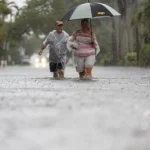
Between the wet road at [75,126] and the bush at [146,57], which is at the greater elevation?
the wet road at [75,126]

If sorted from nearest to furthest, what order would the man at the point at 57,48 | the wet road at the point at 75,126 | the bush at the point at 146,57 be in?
the wet road at the point at 75,126 < the man at the point at 57,48 < the bush at the point at 146,57

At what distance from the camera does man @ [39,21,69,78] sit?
16.7 m

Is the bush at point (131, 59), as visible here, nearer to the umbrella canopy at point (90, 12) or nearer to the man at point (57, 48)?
the man at point (57, 48)

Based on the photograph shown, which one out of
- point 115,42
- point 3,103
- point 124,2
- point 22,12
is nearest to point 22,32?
point 22,12

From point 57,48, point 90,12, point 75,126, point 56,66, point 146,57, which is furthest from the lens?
point 146,57

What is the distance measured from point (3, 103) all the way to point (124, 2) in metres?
46.4

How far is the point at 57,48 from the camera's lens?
662 inches

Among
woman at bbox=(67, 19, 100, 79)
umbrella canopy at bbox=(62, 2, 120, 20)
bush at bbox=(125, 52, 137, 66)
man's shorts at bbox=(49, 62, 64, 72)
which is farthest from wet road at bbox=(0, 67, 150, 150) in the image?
bush at bbox=(125, 52, 137, 66)

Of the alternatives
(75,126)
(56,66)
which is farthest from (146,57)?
(75,126)

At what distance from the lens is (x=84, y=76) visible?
15539mm

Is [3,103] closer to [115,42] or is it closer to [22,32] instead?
[115,42]

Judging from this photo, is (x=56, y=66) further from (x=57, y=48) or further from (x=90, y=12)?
(x=90, y=12)

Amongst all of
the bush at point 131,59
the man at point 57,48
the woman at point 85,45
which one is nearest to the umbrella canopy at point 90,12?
the woman at point 85,45

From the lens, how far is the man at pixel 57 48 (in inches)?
658
